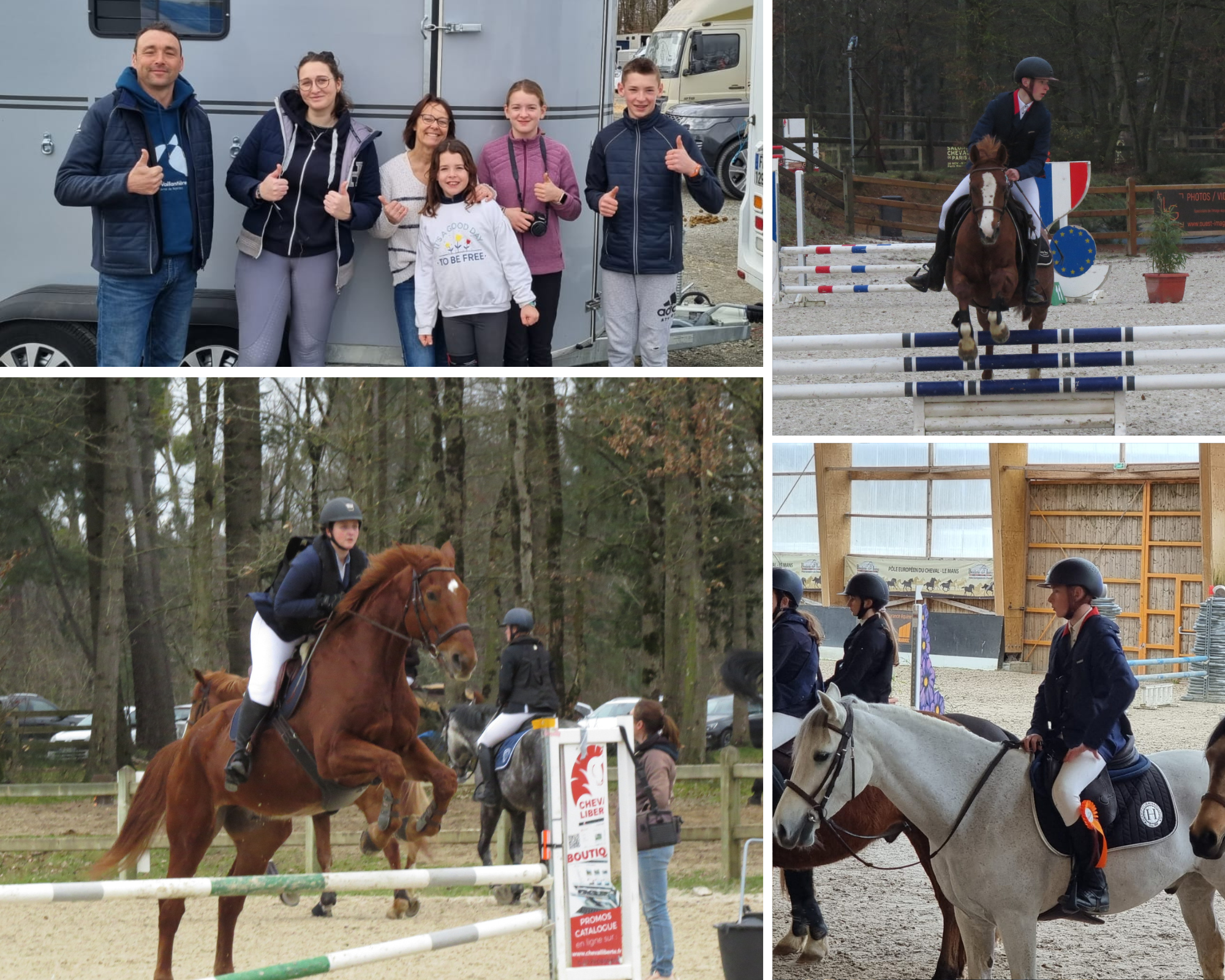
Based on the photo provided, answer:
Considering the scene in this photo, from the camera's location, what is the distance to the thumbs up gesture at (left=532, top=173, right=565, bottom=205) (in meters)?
4.28

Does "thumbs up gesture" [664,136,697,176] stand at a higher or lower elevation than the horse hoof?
higher

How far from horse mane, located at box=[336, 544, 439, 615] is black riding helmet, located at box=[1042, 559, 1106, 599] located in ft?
6.16

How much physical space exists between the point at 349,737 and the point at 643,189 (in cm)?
235

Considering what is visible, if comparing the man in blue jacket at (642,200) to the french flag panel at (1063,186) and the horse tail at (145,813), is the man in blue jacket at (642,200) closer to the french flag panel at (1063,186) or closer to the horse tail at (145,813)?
the horse tail at (145,813)

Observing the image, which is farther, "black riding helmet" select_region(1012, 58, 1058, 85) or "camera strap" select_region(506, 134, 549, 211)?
"black riding helmet" select_region(1012, 58, 1058, 85)

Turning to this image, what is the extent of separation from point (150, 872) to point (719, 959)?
2087 mm

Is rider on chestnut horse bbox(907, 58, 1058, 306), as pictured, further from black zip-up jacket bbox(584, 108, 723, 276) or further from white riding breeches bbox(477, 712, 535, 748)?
white riding breeches bbox(477, 712, 535, 748)

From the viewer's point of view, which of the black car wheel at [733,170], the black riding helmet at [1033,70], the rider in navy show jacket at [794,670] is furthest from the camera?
the black car wheel at [733,170]

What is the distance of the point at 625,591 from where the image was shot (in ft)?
19.2

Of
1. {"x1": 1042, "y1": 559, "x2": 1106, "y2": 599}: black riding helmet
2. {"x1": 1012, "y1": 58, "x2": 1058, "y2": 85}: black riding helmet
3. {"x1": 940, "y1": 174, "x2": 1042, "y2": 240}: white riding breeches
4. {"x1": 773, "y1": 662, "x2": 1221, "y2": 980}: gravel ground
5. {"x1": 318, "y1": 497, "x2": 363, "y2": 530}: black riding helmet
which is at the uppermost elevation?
{"x1": 1012, "y1": 58, "x2": 1058, "y2": 85}: black riding helmet

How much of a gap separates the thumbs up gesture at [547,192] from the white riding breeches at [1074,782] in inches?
103

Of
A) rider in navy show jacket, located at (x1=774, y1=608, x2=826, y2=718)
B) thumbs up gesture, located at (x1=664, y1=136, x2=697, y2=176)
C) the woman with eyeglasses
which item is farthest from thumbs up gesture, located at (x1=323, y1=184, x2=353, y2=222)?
rider in navy show jacket, located at (x1=774, y1=608, x2=826, y2=718)

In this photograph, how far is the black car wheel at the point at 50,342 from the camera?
4547 millimetres

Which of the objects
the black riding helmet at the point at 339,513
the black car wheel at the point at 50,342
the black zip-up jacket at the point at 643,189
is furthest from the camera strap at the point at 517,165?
the black car wheel at the point at 50,342
